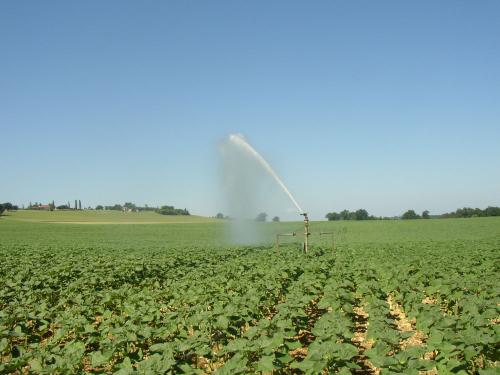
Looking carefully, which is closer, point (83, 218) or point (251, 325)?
point (251, 325)

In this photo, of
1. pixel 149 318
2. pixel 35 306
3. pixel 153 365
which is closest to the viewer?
pixel 153 365

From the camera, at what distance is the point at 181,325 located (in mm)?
8477

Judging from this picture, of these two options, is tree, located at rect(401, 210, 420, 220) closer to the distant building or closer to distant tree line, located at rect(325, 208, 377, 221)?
distant tree line, located at rect(325, 208, 377, 221)

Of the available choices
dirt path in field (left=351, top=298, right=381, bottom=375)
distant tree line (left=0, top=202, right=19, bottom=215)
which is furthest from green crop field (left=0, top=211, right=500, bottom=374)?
distant tree line (left=0, top=202, right=19, bottom=215)

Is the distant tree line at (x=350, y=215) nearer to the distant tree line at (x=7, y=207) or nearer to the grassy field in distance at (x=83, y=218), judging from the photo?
the grassy field in distance at (x=83, y=218)

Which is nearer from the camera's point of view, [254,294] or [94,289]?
[254,294]

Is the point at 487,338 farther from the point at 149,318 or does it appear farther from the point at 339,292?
the point at 149,318

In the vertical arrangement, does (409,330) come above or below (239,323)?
below

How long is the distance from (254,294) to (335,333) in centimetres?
388

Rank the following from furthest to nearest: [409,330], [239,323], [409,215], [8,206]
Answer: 1. [8,206]
2. [409,215]
3. [409,330]
4. [239,323]

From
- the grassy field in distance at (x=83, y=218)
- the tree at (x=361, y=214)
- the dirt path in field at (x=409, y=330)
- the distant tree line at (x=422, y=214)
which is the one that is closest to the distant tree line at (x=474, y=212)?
the distant tree line at (x=422, y=214)

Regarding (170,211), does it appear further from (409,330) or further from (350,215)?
(409,330)

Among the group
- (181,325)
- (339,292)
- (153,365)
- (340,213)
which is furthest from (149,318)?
(340,213)

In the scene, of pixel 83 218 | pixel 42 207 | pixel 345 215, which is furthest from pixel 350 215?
pixel 42 207
